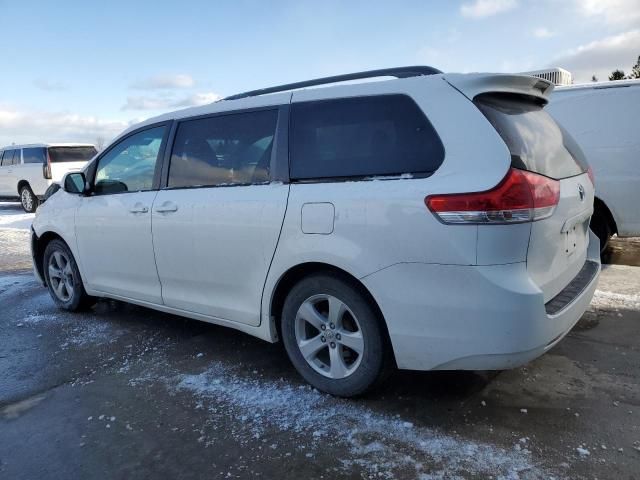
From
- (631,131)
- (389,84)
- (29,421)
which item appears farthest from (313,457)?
(631,131)

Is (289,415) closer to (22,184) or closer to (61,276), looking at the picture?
(61,276)

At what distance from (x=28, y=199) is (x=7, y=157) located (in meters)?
2.10

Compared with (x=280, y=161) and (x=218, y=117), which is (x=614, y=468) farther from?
(x=218, y=117)

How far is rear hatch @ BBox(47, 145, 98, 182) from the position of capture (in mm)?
15170

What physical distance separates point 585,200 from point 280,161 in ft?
5.99

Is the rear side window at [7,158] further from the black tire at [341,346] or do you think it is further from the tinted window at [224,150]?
the black tire at [341,346]

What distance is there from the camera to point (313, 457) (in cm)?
261

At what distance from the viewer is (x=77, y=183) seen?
15.4ft

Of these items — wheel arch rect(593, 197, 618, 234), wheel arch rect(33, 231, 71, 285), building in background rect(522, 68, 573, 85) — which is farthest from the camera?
building in background rect(522, 68, 573, 85)

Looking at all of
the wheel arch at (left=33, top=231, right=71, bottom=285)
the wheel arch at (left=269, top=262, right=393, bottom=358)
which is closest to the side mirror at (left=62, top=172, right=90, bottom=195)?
the wheel arch at (left=33, top=231, right=71, bottom=285)

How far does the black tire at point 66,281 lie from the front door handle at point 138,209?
3.96 feet

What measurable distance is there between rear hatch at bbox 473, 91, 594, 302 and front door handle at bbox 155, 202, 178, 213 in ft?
7.04

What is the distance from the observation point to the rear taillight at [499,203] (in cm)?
249

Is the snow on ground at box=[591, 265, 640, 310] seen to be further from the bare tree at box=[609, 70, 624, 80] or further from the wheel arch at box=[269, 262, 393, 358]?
the bare tree at box=[609, 70, 624, 80]
